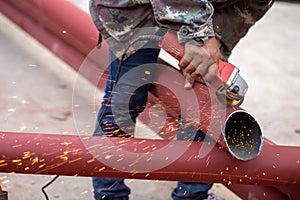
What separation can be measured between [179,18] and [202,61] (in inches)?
5.1

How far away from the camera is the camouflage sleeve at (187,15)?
185 cm

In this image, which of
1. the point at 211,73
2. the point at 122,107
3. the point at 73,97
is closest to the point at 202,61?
the point at 211,73

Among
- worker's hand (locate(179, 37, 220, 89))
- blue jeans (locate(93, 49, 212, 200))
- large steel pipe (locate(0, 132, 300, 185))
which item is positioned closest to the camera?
large steel pipe (locate(0, 132, 300, 185))

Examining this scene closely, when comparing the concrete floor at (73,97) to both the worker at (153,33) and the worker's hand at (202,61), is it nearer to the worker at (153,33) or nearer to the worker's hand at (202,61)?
the worker at (153,33)

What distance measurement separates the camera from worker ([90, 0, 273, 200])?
187 cm

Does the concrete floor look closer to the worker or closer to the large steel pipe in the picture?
the worker

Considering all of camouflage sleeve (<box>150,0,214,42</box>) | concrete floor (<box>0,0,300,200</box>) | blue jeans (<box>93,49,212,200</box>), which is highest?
camouflage sleeve (<box>150,0,214,42</box>)

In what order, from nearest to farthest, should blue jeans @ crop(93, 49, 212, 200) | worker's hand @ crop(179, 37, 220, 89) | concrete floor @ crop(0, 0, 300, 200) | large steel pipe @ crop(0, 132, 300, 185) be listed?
large steel pipe @ crop(0, 132, 300, 185) → worker's hand @ crop(179, 37, 220, 89) → blue jeans @ crop(93, 49, 212, 200) → concrete floor @ crop(0, 0, 300, 200)

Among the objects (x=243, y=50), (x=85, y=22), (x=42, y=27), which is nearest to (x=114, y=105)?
(x=85, y=22)

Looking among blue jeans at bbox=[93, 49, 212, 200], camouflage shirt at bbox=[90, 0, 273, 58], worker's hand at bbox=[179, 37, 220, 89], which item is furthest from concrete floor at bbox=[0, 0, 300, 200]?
worker's hand at bbox=[179, 37, 220, 89]

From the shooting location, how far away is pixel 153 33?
206cm

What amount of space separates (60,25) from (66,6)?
0.11 metres

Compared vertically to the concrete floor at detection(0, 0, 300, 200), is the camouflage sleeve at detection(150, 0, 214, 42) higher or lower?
higher

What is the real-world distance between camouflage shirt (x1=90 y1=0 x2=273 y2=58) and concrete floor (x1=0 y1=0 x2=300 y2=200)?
670 millimetres
